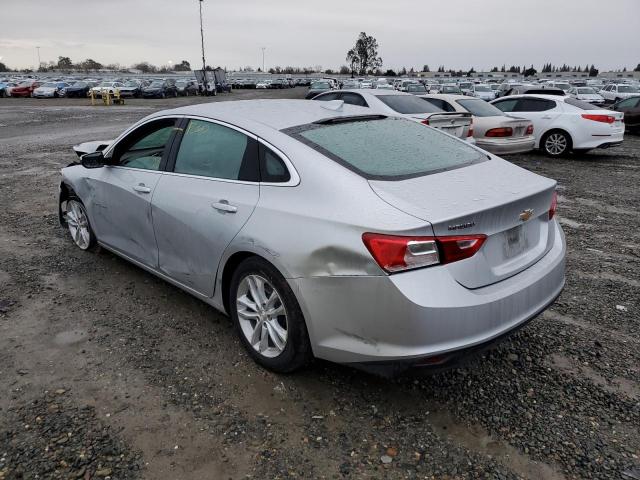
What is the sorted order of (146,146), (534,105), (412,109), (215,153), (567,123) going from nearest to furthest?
(215,153) → (146,146) → (412,109) → (567,123) → (534,105)

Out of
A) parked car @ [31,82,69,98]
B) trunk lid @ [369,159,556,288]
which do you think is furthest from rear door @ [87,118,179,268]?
parked car @ [31,82,69,98]

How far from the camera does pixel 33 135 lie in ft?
53.1

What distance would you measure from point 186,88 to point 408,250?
5161 centimetres

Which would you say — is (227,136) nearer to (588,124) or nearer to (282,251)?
(282,251)

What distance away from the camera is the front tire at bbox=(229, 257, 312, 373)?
9.19ft

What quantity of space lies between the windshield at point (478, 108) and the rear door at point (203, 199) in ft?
28.1

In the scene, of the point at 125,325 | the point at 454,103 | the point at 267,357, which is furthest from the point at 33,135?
the point at 267,357

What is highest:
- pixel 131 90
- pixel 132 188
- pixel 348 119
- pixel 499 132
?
pixel 348 119

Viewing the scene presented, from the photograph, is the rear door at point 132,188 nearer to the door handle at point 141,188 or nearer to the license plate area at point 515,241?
the door handle at point 141,188

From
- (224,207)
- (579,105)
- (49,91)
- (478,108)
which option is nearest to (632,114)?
(579,105)

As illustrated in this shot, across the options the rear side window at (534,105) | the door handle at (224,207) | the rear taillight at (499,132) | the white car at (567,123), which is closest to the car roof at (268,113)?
the door handle at (224,207)

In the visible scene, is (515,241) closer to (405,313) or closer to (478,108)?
(405,313)

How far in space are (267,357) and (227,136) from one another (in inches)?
57.7

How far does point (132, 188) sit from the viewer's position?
157 inches
